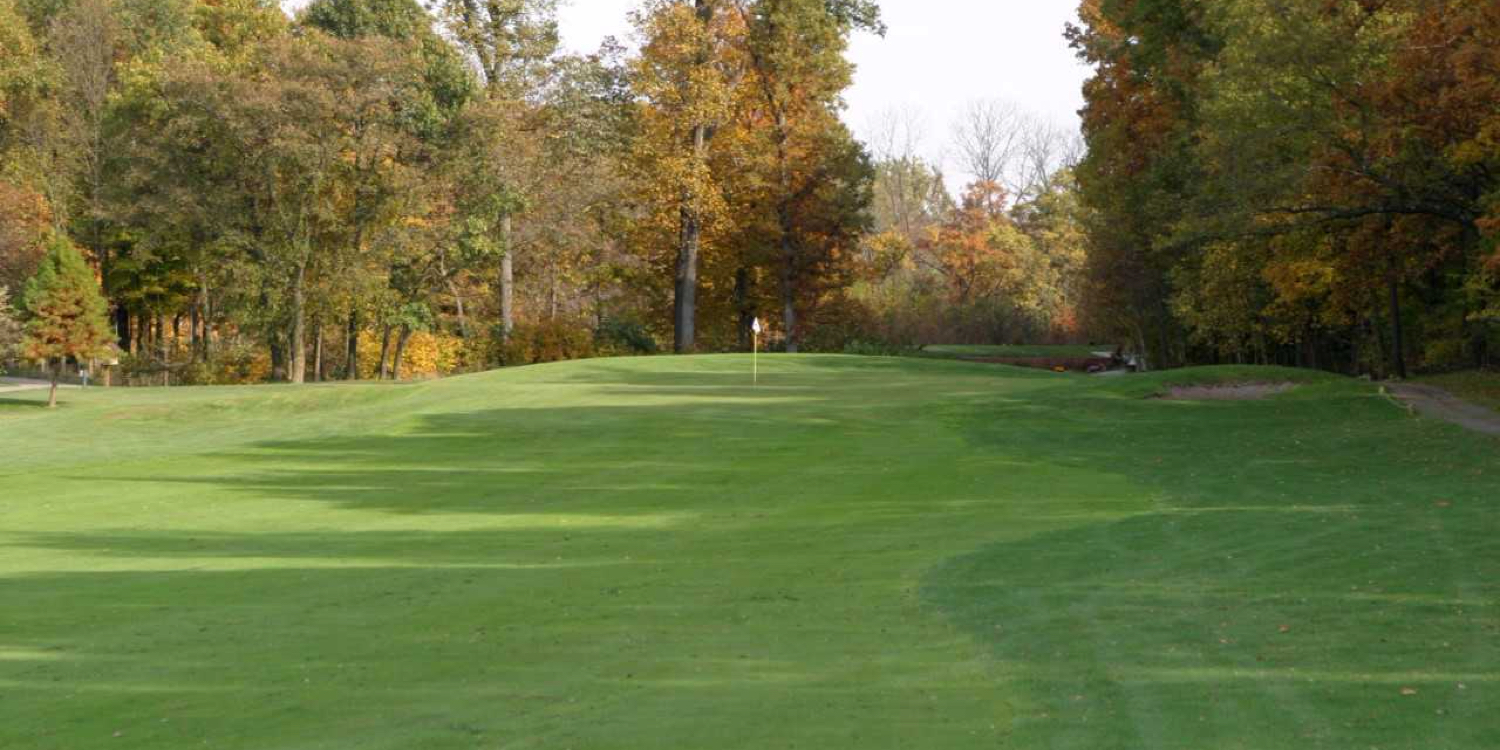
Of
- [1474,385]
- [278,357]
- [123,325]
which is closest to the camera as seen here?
[1474,385]

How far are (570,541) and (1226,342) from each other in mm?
42142

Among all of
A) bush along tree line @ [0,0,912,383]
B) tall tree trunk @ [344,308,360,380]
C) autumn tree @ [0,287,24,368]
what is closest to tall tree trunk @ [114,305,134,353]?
bush along tree line @ [0,0,912,383]

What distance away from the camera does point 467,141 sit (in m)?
59.4

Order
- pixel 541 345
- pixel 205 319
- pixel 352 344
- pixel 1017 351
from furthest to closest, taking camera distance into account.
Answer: pixel 1017 351
pixel 205 319
pixel 352 344
pixel 541 345

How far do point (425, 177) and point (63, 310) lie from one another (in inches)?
744

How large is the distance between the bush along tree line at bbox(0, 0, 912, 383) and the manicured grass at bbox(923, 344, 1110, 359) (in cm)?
926

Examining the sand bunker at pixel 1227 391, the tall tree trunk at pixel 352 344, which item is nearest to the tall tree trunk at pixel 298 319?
the tall tree trunk at pixel 352 344

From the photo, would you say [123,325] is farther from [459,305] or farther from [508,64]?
[508,64]

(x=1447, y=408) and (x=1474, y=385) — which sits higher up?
(x=1474, y=385)

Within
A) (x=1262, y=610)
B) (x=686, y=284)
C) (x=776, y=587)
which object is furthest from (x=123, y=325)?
(x=1262, y=610)

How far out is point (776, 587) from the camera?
14.2 metres

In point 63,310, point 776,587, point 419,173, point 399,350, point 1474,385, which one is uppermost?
point 419,173

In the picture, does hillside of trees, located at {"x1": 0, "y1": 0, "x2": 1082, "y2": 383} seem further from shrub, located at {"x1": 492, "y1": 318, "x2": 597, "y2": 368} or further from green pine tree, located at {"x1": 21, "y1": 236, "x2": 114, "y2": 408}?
green pine tree, located at {"x1": 21, "y1": 236, "x2": 114, "y2": 408}

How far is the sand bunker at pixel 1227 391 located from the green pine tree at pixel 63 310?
31.0 meters
